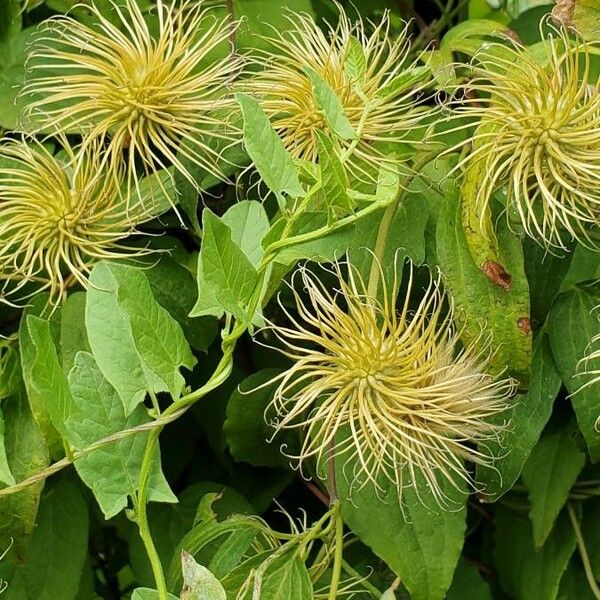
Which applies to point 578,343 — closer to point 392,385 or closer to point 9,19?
point 392,385

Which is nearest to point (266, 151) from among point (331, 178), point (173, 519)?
point (331, 178)

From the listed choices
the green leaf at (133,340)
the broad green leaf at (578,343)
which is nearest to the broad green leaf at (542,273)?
the broad green leaf at (578,343)

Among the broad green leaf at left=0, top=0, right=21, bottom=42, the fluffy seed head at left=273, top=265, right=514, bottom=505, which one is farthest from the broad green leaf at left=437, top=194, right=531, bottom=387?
the broad green leaf at left=0, top=0, right=21, bottom=42

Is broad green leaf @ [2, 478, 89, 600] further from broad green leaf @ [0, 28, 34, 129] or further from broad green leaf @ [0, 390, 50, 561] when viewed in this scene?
Answer: broad green leaf @ [0, 28, 34, 129]

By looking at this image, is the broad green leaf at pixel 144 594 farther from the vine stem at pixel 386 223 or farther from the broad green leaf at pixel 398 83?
the broad green leaf at pixel 398 83

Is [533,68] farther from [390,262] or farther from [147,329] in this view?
[147,329]

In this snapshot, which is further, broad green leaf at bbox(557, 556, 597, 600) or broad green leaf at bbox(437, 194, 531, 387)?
broad green leaf at bbox(557, 556, 597, 600)
